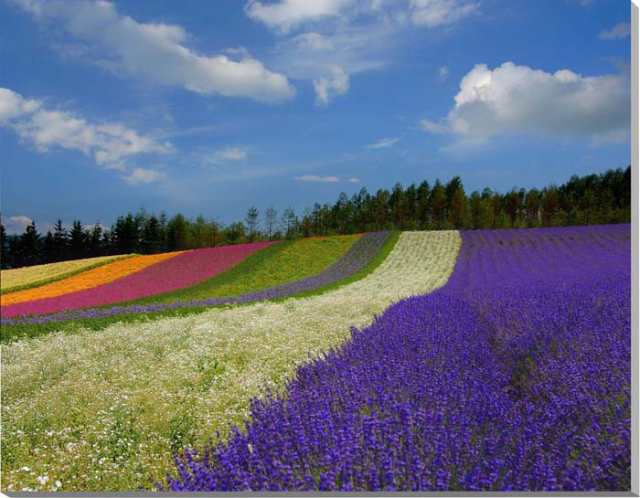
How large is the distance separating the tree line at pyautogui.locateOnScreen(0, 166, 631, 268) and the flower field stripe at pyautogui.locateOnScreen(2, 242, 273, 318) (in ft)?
2.40

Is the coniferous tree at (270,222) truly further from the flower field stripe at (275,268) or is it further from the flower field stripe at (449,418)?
the flower field stripe at (449,418)

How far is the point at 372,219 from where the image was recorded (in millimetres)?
24328

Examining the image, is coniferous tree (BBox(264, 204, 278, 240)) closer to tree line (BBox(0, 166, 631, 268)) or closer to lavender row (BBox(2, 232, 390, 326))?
tree line (BBox(0, 166, 631, 268))

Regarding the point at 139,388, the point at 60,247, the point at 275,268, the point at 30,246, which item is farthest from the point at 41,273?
the point at 139,388

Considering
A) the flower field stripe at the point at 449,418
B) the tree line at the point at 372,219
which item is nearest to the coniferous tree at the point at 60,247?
the tree line at the point at 372,219

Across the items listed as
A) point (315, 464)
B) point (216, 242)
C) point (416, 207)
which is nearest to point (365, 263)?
point (416, 207)

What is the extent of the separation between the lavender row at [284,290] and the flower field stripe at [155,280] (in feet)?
5.26

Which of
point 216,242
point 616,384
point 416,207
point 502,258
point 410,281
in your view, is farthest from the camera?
point 216,242

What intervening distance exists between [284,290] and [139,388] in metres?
9.98

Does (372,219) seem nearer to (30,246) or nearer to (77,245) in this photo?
(77,245)

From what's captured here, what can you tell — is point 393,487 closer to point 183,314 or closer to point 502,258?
point 183,314

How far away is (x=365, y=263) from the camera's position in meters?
19.8

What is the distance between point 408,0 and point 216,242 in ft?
74.2

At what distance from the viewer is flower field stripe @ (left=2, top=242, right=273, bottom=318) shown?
1263cm
